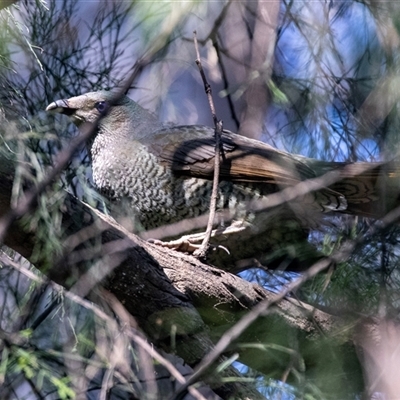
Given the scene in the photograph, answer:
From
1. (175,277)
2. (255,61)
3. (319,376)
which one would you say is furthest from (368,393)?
(255,61)

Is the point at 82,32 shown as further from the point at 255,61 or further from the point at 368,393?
the point at 368,393

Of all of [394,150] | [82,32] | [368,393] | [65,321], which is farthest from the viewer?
[82,32]

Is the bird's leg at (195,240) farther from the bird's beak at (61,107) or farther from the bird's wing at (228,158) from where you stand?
the bird's beak at (61,107)

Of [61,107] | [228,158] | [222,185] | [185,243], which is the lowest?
[185,243]

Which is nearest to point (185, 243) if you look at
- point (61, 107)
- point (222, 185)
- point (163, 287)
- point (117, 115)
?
point (222, 185)

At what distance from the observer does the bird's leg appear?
12.3 ft

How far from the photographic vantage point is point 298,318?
11.1 feet

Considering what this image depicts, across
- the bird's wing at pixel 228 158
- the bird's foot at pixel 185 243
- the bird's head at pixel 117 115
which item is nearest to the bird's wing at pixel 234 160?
the bird's wing at pixel 228 158

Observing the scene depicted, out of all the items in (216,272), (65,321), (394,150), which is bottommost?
(65,321)

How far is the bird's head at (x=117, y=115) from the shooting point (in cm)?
405

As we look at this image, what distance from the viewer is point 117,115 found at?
4.66 meters

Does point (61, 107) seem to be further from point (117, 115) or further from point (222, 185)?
point (222, 185)

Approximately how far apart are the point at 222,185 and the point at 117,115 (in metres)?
0.99

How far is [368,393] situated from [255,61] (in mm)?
2139
